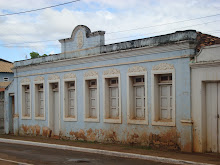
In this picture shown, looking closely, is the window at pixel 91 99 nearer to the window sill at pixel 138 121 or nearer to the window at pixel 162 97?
the window sill at pixel 138 121

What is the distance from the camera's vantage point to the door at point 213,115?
437 inches

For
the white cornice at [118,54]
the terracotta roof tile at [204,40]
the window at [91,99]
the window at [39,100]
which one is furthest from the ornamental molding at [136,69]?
the window at [39,100]

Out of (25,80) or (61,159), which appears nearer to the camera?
(61,159)

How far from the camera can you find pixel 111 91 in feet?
49.5

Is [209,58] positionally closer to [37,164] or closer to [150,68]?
[150,68]

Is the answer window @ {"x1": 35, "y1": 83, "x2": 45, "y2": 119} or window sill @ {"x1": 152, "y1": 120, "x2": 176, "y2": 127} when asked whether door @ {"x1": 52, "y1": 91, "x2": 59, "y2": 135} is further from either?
window sill @ {"x1": 152, "y1": 120, "x2": 176, "y2": 127}

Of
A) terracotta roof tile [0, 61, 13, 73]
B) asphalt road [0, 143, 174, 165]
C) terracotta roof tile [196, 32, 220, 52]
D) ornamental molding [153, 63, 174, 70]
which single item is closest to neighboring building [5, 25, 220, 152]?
ornamental molding [153, 63, 174, 70]

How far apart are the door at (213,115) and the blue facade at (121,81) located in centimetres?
62

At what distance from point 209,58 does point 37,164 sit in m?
6.17

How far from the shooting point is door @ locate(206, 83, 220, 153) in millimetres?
11094

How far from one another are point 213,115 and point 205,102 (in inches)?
19.3

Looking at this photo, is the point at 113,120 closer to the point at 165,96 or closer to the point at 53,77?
the point at 165,96

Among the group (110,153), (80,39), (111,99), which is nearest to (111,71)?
(111,99)

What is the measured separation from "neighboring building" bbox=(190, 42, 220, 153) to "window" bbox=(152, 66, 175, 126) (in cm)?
121
